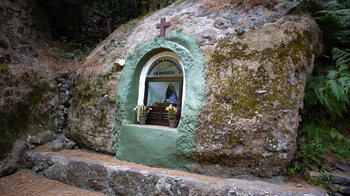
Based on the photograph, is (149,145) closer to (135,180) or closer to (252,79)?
(135,180)

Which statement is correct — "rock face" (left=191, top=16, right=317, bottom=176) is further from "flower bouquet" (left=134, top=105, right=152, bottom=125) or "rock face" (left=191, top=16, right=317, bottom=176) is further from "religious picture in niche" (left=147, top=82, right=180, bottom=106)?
"flower bouquet" (left=134, top=105, right=152, bottom=125)

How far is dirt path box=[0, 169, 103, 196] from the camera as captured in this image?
398cm

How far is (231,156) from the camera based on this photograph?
365 cm

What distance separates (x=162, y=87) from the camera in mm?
5566

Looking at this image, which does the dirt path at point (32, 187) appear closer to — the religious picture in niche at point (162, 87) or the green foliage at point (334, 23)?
the religious picture in niche at point (162, 87)

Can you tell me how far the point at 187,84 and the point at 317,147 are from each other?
8.19ft

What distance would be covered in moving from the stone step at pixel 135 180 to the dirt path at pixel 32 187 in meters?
0.11

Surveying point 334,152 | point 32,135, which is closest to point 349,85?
point 334,152

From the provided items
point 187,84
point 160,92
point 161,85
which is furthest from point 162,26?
point 187,84

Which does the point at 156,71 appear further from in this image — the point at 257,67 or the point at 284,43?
the point at 284,43

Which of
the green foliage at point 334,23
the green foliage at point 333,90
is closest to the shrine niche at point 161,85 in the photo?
the green foliage at point 333,90

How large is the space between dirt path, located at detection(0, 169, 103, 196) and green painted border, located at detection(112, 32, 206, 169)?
1.17 meters

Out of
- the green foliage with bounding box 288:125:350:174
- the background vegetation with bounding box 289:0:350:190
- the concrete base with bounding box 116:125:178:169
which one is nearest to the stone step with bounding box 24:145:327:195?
the concrete base with bounding box 116:125:178:169

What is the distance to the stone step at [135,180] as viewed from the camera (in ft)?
9.73
